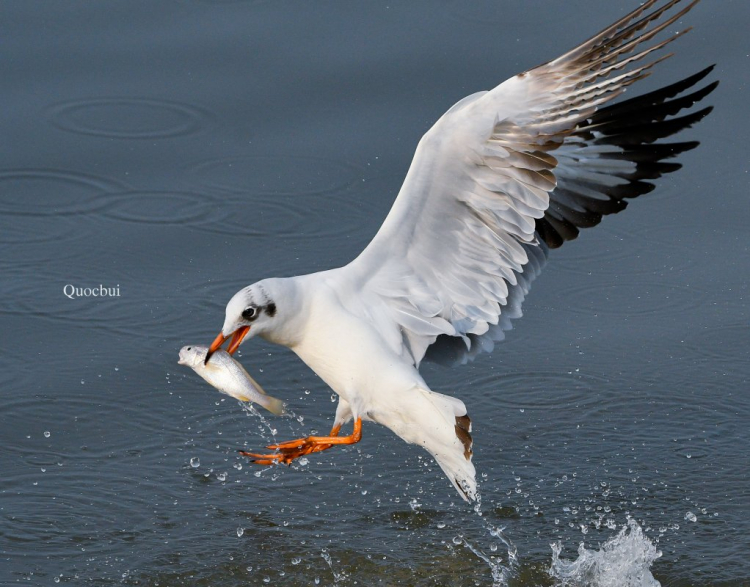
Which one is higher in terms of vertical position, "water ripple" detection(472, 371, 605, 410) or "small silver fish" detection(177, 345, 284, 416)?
"small silver fish" detection(177, 345, 284, 416)

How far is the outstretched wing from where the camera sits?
514 cm

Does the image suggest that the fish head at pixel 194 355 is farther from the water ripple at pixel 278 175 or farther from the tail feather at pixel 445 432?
the water ripple at pixel 278 175

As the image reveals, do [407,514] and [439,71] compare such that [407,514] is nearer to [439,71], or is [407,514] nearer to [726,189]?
[726,189]

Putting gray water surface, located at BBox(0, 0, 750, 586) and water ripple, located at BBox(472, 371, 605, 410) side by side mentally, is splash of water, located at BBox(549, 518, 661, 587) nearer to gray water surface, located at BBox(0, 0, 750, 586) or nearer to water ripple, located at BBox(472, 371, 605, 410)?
gray water surface, located at BBox(0, 0, 750, 586)

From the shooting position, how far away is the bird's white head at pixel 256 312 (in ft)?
16.8

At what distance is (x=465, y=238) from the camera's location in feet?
18.0

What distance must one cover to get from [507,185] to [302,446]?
4.22ft

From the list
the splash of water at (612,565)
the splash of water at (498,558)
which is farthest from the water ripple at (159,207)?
the splash of water at (612,565)

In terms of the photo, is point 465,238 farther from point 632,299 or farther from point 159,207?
point 159,207

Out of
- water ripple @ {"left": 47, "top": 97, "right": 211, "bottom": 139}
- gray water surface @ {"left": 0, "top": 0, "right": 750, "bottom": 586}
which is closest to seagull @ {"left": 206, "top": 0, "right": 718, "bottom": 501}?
gray water surface @ {"left": 0, "top": 0, "right": 750, "bottom": 586}

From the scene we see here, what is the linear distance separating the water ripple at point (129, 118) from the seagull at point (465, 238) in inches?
119

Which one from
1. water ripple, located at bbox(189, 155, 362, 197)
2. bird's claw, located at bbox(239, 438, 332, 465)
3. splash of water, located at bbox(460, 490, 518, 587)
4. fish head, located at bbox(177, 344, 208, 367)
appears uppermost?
fish head, located at bbox(177, 344, 208, 367)

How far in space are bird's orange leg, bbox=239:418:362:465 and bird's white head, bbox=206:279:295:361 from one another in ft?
1.49

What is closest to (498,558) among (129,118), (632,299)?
(632,299)
